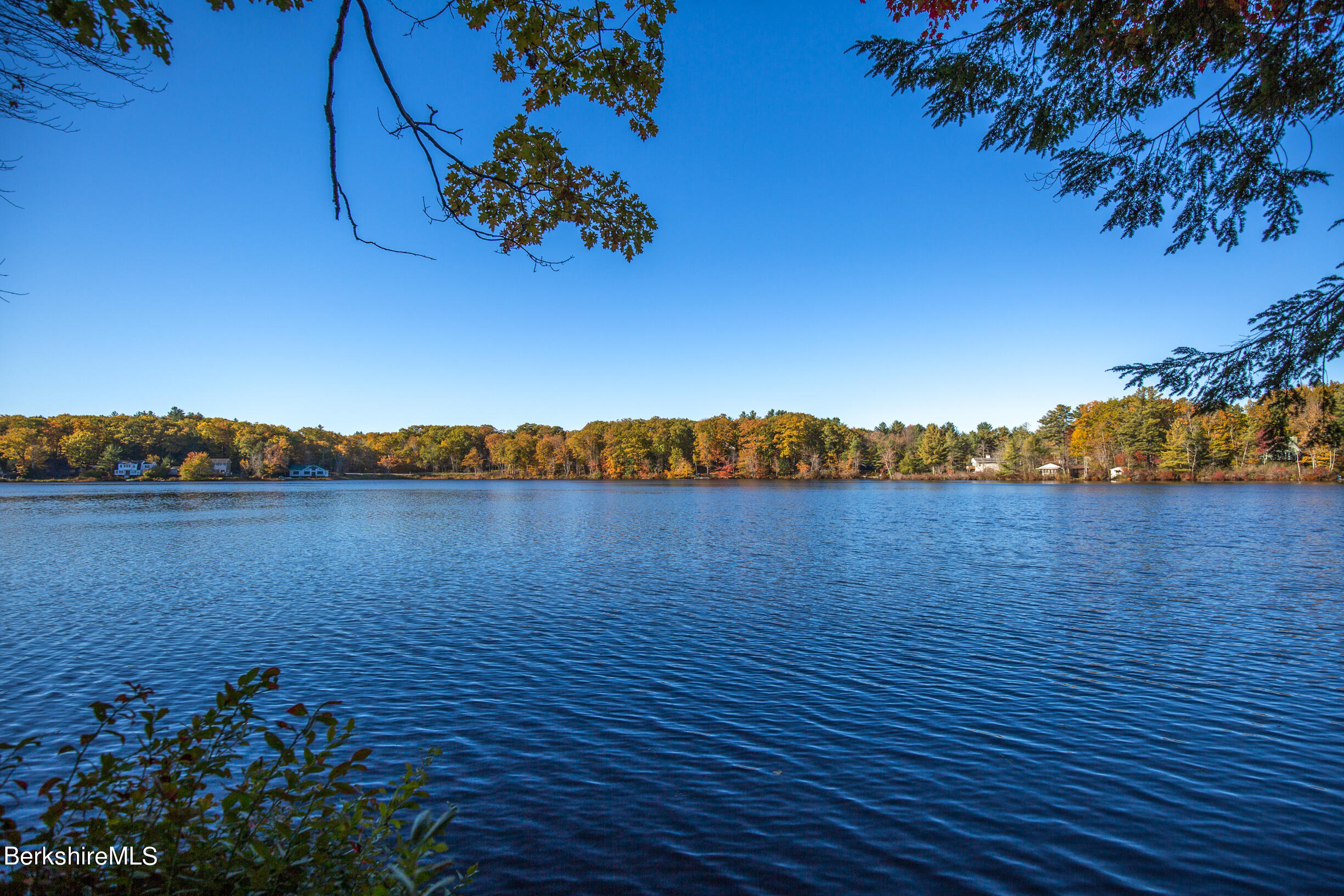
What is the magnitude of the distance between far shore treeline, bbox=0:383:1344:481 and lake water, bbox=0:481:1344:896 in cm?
9985

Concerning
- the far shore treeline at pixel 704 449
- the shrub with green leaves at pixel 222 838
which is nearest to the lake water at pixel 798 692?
the shrub with green leaves at pixel 222 838

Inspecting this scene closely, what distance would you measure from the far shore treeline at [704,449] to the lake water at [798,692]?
9985 centimetres

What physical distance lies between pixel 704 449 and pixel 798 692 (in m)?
147

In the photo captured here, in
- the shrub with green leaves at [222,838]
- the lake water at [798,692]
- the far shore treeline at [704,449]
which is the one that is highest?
the far shore treeline at [704,449]

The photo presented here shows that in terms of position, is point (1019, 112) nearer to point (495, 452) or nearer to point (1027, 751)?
point (1027, 751)

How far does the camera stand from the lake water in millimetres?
6309

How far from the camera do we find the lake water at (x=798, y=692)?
6.31 m

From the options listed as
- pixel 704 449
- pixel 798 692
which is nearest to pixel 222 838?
pixel 798 692

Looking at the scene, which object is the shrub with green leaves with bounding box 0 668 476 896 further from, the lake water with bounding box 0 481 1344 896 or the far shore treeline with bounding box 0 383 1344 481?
the far shore treeline with bounding box 0 383 1344 481

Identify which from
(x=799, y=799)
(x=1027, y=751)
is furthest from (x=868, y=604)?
(x=799, y=799)

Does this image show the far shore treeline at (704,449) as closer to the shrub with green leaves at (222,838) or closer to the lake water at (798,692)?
the lake water at (798,692)

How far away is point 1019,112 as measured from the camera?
22.6 feet

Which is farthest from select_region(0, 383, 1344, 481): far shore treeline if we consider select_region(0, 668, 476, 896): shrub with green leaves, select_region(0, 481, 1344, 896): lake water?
select_region(0, 668, 476, 896): shrub with green leaves

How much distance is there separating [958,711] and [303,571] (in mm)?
23385
